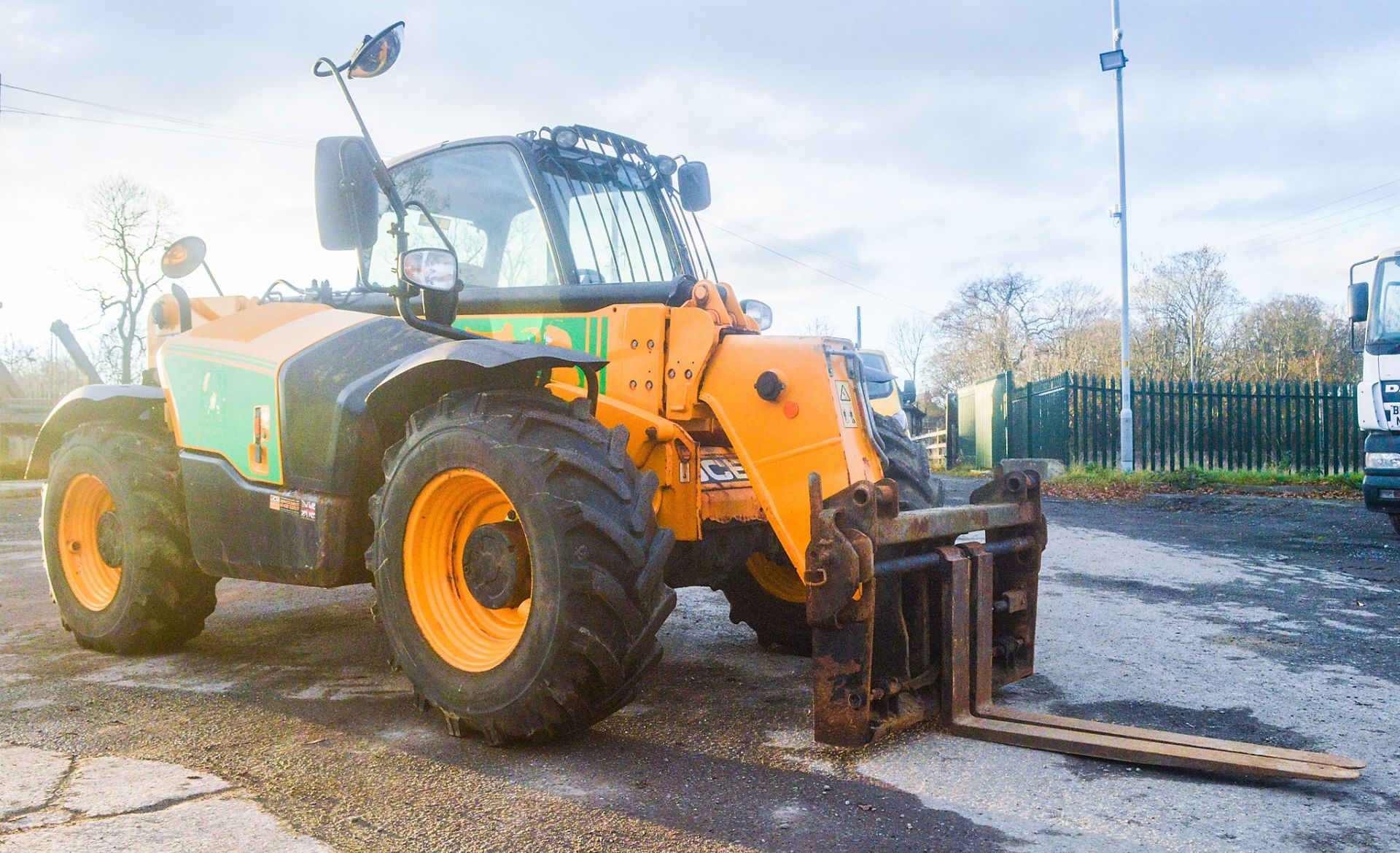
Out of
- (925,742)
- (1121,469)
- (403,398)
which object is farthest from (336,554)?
(1121,469)

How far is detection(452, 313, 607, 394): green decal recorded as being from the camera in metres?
4.34

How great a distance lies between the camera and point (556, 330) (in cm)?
443

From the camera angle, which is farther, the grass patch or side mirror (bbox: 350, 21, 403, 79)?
the grass patch

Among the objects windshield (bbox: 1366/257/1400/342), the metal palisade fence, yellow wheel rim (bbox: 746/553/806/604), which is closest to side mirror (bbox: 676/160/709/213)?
yellow wheel rim (bbox: 746/553/806/604)

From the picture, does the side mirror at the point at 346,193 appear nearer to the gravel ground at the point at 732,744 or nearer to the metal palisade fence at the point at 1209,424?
the gravel ground at the point at 732,744

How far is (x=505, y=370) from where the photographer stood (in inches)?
149

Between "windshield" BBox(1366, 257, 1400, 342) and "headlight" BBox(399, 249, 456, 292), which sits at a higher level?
"windshield" BBox(1366, 257, 1400, 342)

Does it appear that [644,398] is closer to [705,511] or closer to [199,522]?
[705,511]

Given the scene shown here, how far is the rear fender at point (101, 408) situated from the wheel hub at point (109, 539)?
395 millimetres

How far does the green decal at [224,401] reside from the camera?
452 cm

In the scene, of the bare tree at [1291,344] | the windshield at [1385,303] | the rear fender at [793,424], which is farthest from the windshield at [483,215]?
the bare tree at [1291,344]

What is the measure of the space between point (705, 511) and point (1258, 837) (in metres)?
2.18

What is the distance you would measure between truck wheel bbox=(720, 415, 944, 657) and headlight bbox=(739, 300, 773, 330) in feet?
2.43

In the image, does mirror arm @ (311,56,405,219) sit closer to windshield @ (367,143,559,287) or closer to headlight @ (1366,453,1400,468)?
windshield @ (367,143,559,287)
